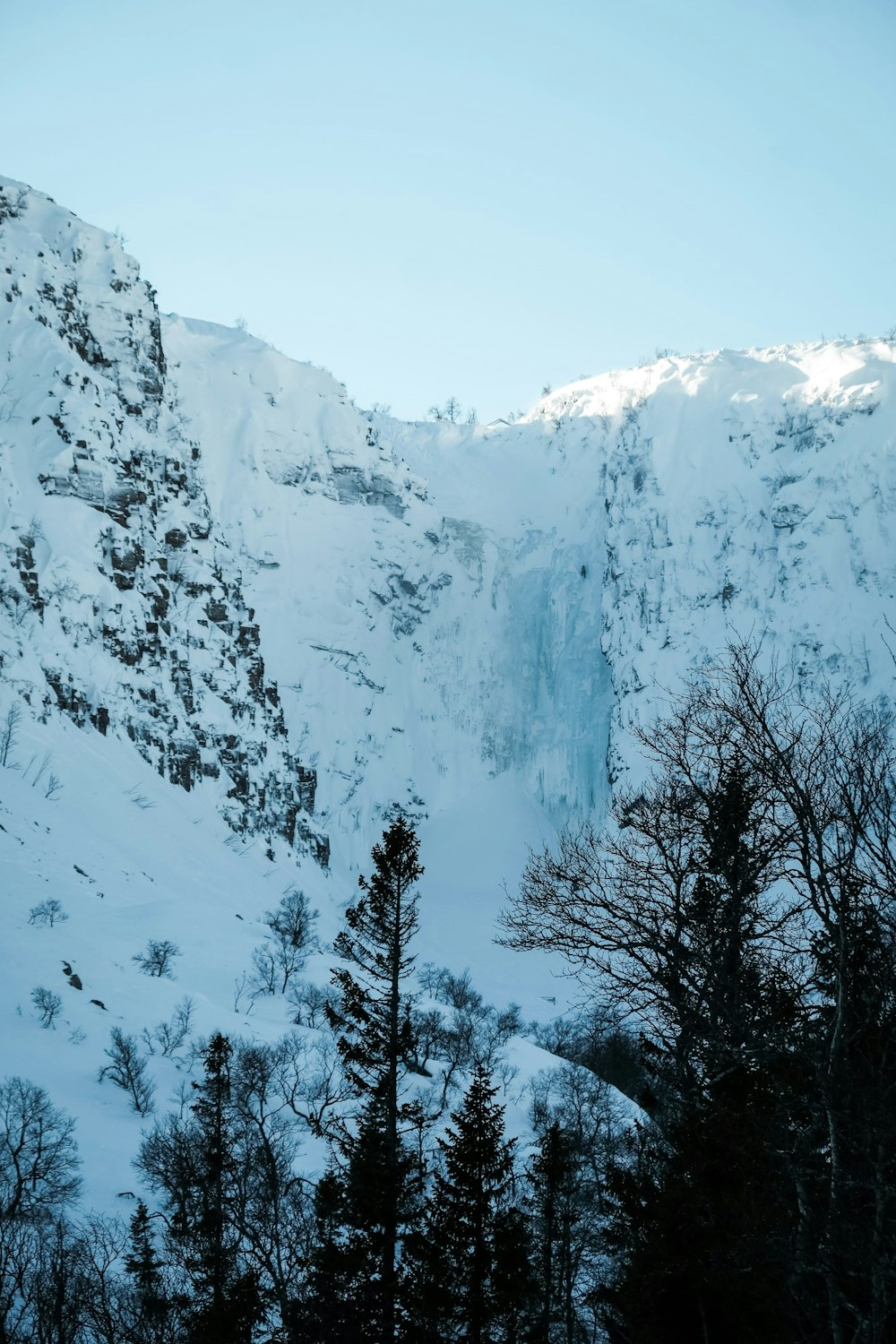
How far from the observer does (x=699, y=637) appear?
100500 millimetres

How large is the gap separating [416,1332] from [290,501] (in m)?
122

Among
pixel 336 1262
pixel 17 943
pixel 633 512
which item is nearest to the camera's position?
pixel 336 1262

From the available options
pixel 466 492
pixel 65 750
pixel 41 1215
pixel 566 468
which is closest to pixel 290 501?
→ pixel 466 492

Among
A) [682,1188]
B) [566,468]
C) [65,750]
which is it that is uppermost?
[566,468]

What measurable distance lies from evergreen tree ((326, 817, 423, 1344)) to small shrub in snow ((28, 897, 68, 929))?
30.7m

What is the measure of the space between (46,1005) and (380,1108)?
900 inches

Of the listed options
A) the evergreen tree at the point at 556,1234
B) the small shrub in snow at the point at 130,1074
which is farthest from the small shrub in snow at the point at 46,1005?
the evergreen tree at the point at 556,1234

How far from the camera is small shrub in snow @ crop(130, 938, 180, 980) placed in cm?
4284

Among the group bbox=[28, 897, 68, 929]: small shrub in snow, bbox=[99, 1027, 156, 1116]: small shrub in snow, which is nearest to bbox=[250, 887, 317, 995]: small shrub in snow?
bbox=[28, 897, 68, 929]: small shrub in snow

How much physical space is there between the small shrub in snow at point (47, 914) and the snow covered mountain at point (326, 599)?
64 cm

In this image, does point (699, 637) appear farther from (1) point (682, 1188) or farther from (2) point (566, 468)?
(1) point (682, 1188)

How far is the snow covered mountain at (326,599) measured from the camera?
65.2 metres

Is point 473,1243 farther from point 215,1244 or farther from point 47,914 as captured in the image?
point 47,914

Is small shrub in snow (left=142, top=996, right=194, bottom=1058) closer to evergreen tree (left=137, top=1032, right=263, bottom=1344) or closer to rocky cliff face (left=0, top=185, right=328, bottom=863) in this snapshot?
evergreen tree (left=137, top=1032, right=263, bottom=1344)
